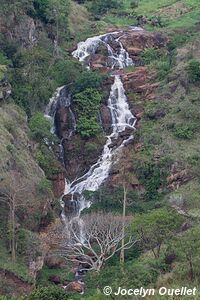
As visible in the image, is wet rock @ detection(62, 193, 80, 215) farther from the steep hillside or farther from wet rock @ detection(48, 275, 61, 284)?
wet rock @ detection(48, 275, 61, 284)

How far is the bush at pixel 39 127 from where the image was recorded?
43.8 metres

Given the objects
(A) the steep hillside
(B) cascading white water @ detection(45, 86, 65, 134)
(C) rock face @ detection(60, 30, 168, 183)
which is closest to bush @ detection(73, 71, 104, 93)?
(A) the steep hillside

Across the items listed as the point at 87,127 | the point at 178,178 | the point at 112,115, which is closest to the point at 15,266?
the point at 178,178

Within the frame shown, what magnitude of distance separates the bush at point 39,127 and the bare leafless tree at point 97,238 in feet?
32.1

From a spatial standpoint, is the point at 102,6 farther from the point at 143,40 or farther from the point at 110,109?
the point at 110,109

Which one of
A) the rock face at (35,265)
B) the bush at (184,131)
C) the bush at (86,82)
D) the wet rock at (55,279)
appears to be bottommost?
the wet rock at (55,279)

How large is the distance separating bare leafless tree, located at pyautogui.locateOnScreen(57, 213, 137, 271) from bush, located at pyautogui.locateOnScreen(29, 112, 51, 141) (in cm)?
977

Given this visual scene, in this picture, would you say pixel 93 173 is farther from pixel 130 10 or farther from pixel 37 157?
pixel 130 10

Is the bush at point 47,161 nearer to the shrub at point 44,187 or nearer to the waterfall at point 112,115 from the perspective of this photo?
the waterfall at point 112,115

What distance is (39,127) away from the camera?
44031 millimetres

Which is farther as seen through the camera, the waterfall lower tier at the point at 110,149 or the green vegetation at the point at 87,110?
the green vegetation at the point at 87,110

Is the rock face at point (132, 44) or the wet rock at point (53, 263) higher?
the rock face at point (132, 44)

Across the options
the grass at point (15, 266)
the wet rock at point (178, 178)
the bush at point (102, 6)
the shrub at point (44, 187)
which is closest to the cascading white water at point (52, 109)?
the shrub at point (44, 187)

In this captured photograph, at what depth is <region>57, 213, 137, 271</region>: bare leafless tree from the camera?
32781 millimetres
